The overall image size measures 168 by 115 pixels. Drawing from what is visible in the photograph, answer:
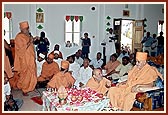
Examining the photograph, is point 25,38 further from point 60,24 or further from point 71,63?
point 60,24

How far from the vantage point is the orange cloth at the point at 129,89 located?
331 centimetres

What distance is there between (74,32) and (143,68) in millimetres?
4479

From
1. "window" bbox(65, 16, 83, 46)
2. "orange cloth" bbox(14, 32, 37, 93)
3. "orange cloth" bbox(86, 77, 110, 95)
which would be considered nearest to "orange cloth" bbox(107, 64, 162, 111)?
"orange cloth" bbox(86, 77, 110, 95)

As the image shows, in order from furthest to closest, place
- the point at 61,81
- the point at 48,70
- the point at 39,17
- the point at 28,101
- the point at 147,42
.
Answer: the point at 147,42
the point at 39,17
the point at 48,70
the point at 28,101
the point at 61,81

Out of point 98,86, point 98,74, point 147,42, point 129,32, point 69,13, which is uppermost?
point 69,13

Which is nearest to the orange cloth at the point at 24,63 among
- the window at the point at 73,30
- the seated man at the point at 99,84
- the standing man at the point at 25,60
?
the standing man at the point at 25,60

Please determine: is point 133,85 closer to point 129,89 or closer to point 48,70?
point 129,89

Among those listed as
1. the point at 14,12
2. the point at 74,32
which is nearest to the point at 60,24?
the point at 74,32

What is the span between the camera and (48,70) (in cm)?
524

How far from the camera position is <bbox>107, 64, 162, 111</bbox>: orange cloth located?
10.8 feet

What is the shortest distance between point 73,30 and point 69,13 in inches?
17.8

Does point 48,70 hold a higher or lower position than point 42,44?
lower

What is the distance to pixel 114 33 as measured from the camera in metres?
8.23

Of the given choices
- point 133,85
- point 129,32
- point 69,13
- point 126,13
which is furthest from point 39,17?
point 133,85
